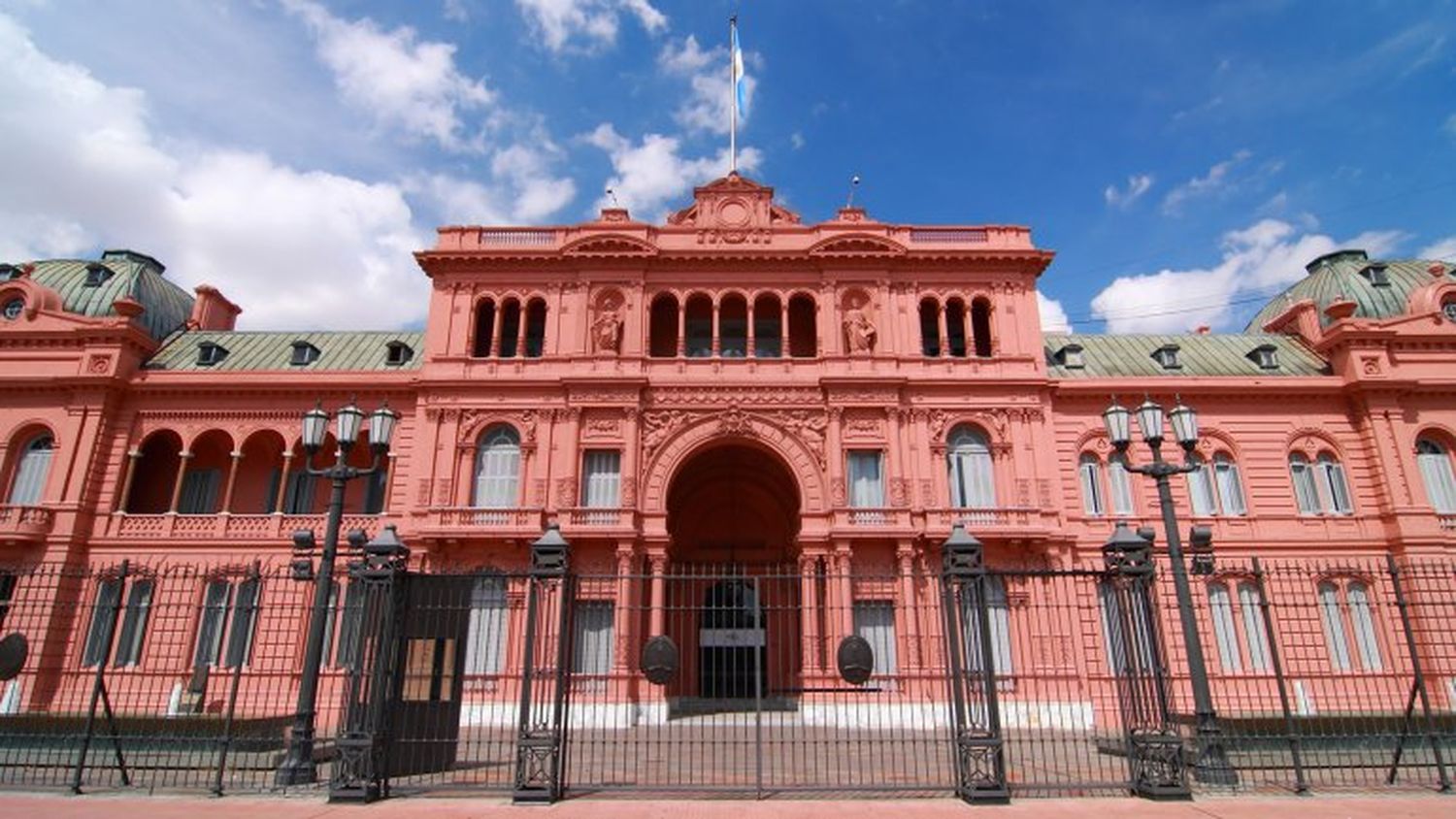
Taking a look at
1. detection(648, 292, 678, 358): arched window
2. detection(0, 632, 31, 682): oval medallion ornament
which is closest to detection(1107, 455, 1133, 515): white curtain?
detection(648, 292, 678, 358): arched window

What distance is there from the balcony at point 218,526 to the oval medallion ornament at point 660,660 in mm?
18045

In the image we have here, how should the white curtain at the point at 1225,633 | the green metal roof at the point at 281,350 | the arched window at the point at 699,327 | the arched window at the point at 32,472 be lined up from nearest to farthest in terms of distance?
the white curtain at the point at 1225,633 < the arched window at the point at 32,472 < the arched window at the point at 699,327 < the green metal roof at the point at 281,350

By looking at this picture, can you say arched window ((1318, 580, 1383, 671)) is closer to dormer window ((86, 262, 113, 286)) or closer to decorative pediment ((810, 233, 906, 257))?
decorative pediment ((810, 233, 906, 257))

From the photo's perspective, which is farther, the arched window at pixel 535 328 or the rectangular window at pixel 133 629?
the arched window at pixel 535 328

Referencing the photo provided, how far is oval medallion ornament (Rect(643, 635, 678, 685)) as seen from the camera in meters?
11.4

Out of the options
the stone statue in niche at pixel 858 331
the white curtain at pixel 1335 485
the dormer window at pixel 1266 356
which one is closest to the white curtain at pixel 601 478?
the stone statue in niche at pixel 858 331

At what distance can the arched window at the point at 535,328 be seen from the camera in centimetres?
2839

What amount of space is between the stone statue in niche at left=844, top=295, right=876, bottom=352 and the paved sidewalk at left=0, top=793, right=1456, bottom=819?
59.0 ft

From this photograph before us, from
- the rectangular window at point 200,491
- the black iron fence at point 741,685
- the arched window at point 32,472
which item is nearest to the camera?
the black iron fence at point 741,685

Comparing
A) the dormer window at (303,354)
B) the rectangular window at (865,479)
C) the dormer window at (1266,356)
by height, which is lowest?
the rectangular window at (865,479)

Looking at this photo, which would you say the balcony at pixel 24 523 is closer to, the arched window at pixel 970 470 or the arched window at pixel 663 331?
the arched window at pixel 663 331

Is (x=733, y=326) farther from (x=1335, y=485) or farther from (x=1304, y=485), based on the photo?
(x=1335, y=485)

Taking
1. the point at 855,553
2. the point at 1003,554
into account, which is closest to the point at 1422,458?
the point at 1003,554

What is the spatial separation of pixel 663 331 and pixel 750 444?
6.18 meters
